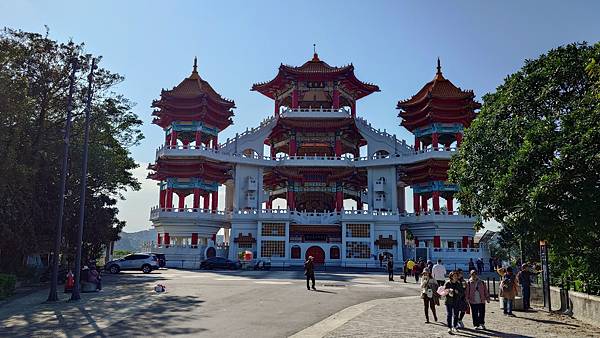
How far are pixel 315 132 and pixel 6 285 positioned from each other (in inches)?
1615

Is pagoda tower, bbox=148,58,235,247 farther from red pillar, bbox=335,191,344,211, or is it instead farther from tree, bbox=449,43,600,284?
tree, bbox=449,43,600,284

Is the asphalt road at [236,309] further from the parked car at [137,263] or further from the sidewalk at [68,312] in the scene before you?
the parked car at [137,263]

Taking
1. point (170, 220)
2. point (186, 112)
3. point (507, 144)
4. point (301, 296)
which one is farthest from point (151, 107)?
point (507, 144)

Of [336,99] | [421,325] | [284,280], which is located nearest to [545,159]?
[421,325]

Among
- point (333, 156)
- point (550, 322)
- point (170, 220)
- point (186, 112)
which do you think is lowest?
point (550, 322)

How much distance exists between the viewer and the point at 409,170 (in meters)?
54.1

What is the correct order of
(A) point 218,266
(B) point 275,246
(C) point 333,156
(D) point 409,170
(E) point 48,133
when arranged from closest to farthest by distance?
(E) point 48,133
(A) point 218,266
(B) point 275,246
(D) point 409,170
(C) point 333,156

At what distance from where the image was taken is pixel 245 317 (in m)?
14.5

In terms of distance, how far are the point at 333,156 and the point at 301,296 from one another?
38734 millimetres

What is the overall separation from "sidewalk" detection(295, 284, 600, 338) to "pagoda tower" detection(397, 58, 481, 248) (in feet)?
117

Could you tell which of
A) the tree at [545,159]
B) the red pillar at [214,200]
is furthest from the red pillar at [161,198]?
the tree at [545,159]

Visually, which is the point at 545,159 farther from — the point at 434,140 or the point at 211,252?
the point at 434,140

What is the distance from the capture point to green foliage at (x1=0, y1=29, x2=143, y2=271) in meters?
22.3

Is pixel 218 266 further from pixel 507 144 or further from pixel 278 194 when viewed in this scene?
pixel 507 144
